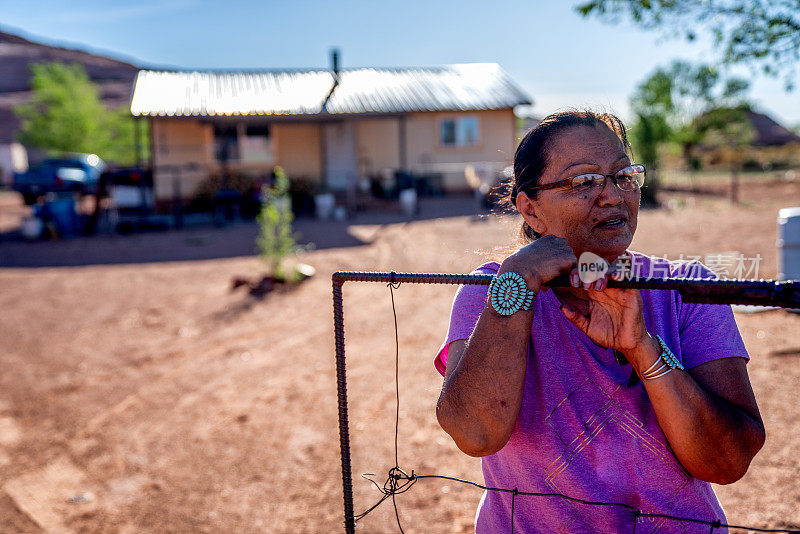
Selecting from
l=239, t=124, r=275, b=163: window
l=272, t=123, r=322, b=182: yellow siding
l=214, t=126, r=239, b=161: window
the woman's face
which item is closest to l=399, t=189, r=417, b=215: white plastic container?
l=272, t=123, r=322, b=182: yellow siding

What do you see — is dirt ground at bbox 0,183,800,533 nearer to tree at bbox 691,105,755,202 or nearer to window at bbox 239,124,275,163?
window at bbox 239,124,275,163

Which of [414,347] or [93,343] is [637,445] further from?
[93,343]

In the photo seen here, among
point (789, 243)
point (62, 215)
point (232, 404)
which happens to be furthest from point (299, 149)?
point (789, 243)

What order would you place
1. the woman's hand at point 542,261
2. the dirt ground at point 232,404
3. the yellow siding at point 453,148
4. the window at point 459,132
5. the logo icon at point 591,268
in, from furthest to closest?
the window at point 459,132, the yellow siding at point 453,148, the dirt ground at point 232,404, the woman's hand at point 542,261, the logo icon at point 591,268

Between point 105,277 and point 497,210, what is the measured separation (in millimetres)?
10283

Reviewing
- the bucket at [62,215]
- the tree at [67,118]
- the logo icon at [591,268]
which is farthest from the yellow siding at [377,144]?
the logo icon at [591,268]

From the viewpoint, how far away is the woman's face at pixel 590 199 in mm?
1774

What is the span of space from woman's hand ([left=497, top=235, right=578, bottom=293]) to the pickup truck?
2353 centimetres

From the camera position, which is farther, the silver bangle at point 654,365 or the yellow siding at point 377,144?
the yellow siding at point 377,144

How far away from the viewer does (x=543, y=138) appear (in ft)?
6.08

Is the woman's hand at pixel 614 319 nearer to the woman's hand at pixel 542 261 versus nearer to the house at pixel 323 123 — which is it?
the woman's hand at pixel 542 261

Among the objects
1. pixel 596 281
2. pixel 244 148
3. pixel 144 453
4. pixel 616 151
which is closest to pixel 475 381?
pixel 596 281

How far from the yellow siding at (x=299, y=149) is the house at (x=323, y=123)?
32 mm

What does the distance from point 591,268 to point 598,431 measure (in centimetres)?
48
